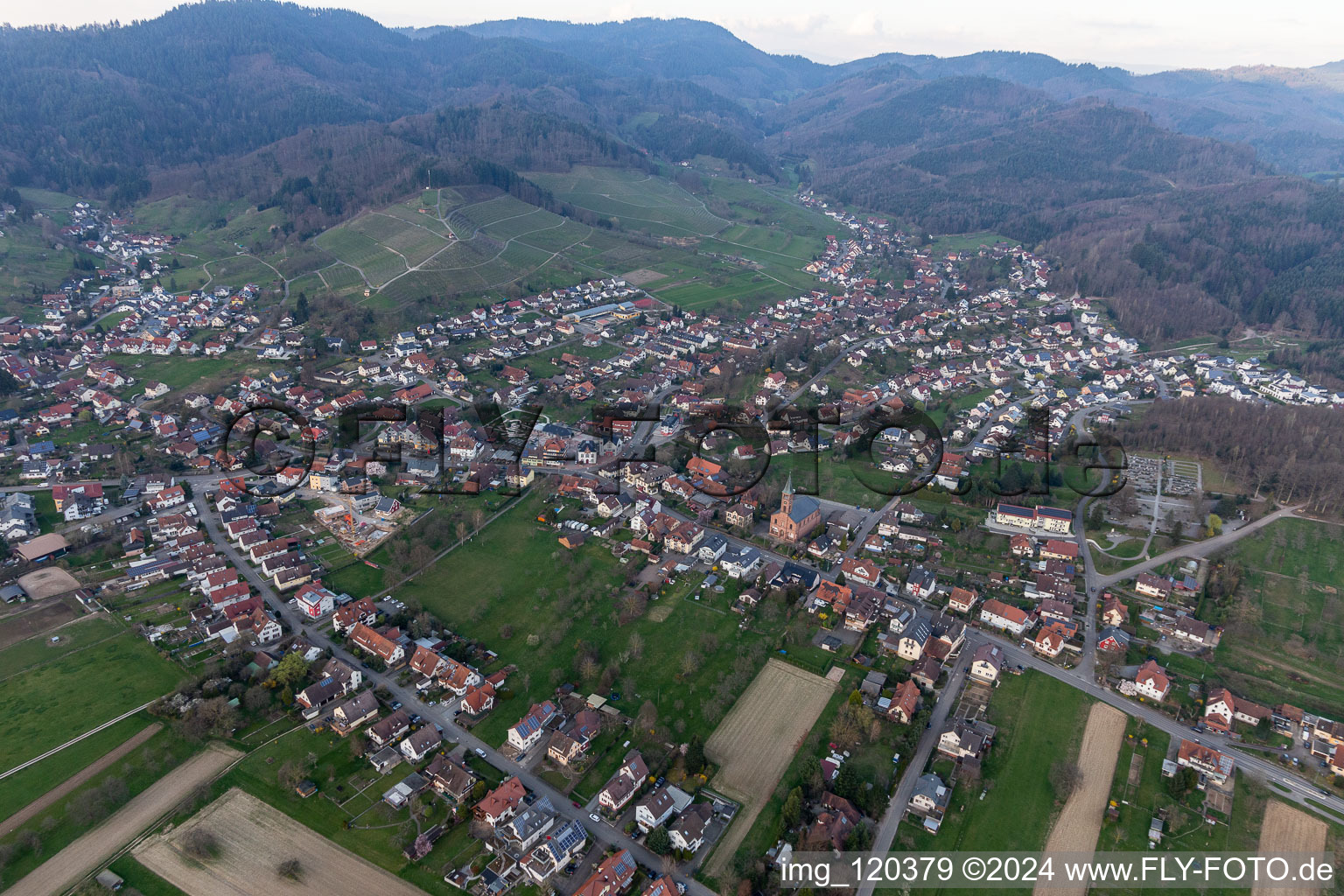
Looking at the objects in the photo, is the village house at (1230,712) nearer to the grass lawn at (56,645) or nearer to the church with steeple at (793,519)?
the church with steeple at (793,519)

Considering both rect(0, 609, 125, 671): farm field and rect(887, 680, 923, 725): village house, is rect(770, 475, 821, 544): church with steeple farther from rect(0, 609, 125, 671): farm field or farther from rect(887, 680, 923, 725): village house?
rect(0, 609, 125, 671): farm field

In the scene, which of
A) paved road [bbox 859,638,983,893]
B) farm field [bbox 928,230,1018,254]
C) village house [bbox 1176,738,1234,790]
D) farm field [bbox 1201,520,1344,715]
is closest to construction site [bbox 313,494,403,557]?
paved road [bbox 859,638,983,893]

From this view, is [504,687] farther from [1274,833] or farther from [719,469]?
[1274,833]

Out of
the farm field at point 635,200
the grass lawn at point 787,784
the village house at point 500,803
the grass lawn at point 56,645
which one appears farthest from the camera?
the farm field at point 635,200

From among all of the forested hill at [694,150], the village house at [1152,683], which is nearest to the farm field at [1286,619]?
the village house at [1152,683]

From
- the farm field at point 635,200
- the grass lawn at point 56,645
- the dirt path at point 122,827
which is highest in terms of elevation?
the farm field at point 635,200

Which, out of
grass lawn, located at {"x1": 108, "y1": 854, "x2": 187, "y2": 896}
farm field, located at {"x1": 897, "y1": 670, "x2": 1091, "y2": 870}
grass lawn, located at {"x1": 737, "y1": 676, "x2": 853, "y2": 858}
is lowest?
farm field, located at {"x1": 897, "y1": 670, "x2": 1091, "y2": 870}

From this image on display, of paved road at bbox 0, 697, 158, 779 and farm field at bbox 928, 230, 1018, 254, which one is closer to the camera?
paved road at bbox 0, 697, 158, 779
